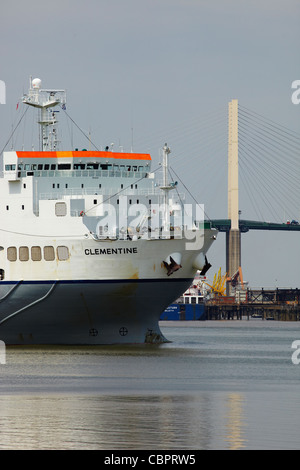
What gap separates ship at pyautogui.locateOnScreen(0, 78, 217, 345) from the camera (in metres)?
51.3

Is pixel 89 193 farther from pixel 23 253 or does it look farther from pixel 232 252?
pixel 232 252

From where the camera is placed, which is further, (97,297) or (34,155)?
(34,155)

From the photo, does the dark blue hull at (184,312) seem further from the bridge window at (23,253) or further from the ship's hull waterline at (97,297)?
the bridge window at (23,253)

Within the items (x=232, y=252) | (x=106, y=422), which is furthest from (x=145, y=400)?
(x=232, y=252)

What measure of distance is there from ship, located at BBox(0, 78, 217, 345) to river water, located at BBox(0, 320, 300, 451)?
132 cm

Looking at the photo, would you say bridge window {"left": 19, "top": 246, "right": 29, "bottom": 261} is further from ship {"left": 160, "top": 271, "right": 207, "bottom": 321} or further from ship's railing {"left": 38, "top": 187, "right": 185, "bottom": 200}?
ship {"left": 160, "top": 271, "right": 207, "bottom": 321}

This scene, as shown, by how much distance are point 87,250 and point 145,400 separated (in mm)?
19703

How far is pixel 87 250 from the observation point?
168 feet

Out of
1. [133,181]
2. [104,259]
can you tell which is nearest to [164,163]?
[133,181]

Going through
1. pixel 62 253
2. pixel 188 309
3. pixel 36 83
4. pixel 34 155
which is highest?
pixel 36 83

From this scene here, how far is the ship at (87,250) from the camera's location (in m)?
51.3

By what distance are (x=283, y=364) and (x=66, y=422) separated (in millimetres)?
23131

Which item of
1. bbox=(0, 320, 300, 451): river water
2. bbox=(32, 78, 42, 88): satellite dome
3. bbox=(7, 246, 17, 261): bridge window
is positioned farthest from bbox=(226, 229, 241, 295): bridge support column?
bbox=(7, 246, 17, 261): bridge window

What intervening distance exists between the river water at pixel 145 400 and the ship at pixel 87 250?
132 centimetres
